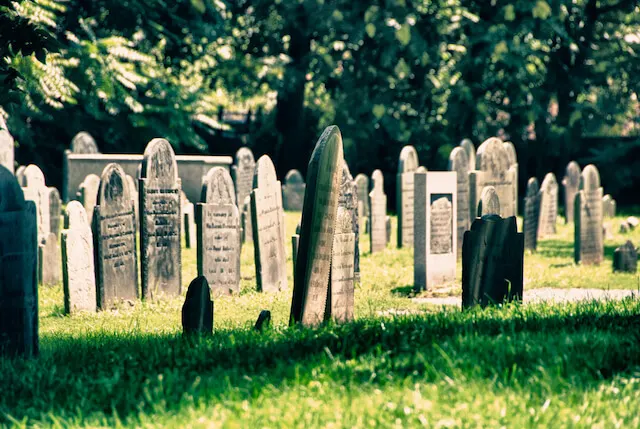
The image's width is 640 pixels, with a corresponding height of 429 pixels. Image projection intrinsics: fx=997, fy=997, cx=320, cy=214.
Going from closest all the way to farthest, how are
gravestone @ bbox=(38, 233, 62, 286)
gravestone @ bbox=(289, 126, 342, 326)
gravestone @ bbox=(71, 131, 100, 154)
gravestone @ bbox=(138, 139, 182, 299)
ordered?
gravestone @ bbox=(289, 126, 342, 326), gravestone @ bbox=(138, 139, 182, 299), gravestone @ bbox=(38, 233, 62, 286), gravestone @ bbox=(71, 131, 100, 154)

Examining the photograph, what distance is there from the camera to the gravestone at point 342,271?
8461mm

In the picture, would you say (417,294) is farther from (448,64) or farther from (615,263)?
(448,64)

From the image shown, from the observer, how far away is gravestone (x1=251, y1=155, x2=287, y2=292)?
1220 centimetres

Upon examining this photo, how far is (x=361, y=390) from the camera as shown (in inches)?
210

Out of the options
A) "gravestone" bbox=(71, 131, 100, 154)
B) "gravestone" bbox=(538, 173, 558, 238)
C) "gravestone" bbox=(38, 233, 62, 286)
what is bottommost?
"gravestone" bbox=(38, 233, 62, 286)

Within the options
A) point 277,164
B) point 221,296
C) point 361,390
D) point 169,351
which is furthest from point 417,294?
point 277,164

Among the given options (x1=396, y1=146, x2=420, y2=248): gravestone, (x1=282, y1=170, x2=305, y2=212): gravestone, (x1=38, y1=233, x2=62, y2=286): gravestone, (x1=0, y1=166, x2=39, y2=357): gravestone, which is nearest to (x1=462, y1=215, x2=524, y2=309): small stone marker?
(x1=0, y1=166, x2=39, y2=357): gravestone

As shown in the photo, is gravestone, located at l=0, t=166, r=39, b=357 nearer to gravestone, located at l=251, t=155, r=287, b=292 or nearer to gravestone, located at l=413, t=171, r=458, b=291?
gravestone, located at l=251, t=155, r=287, b=292

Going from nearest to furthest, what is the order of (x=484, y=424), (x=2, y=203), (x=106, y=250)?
(x=484, y=424)
(x=2, y=203)
(x=106, y=250)

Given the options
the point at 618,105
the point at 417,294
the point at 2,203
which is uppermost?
the point at 618,105

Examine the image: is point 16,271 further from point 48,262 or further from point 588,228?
point 588,228

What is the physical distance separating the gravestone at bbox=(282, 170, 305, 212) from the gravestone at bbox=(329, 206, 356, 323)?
1585cm

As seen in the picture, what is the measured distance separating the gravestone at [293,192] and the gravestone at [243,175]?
2.79 m

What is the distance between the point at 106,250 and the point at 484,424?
22.2ft
